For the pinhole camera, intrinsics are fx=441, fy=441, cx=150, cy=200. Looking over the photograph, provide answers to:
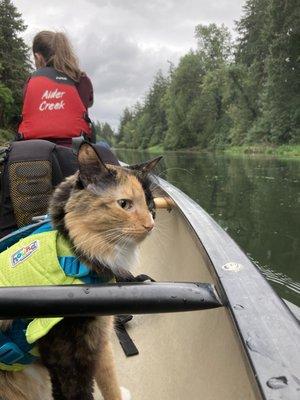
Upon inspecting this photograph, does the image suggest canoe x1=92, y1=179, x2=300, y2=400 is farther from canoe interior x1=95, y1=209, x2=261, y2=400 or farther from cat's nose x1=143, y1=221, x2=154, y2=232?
cat's nose x1=143, y1=221, x2=154, y2=232

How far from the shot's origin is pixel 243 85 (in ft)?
148

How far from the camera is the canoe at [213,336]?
1.14 metres

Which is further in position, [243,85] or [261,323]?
[243,85]

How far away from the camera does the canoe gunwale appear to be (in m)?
1.04

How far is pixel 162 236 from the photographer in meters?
4.03

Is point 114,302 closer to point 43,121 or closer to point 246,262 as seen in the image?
point 246,262

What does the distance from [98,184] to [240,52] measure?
52.4 m

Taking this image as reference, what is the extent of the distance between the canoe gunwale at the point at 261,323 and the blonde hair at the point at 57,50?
2044 mm

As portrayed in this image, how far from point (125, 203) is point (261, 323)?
30.0 inches

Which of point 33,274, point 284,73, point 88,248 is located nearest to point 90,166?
point 88,248

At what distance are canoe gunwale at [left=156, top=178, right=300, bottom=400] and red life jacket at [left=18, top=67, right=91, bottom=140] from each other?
1816 millimetres

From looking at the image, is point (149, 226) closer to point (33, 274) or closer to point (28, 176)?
point (33, 274)

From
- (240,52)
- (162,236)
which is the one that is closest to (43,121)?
(162,236)

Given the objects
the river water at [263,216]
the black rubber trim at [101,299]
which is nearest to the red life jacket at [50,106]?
A: the river water at [263,216]
